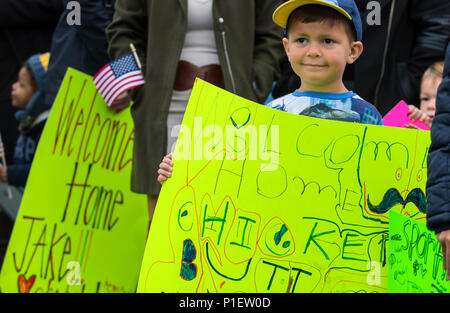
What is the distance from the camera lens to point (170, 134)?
438cm

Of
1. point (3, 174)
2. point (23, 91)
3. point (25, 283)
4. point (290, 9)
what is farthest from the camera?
point (23, 91)

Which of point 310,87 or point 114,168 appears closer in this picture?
point 310,87

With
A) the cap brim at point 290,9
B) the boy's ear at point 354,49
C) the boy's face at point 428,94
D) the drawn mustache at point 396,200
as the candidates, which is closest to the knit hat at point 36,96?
the boy's face at point 428,94

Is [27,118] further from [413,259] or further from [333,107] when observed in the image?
[413,259]

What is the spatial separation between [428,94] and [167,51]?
4.28ft

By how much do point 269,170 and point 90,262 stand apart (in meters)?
2.09

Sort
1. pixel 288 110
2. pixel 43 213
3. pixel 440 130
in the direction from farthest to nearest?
pixel 43 213 → pixel 288 110 → pixel 440 130

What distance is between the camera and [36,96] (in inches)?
229

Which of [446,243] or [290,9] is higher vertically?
[290,9]

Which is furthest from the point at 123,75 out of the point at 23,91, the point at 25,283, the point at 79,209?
the point at 23,91

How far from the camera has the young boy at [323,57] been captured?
10.9 ft

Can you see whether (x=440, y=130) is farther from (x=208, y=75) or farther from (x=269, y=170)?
(x=208, y=75)

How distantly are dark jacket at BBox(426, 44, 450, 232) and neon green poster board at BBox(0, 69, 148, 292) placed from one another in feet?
8.61

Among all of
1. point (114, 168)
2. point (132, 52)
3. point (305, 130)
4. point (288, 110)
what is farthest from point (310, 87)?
point (114, 168)
